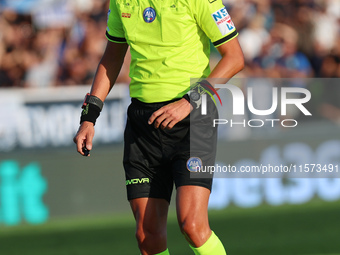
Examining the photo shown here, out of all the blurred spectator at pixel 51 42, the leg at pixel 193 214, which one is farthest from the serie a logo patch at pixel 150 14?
the blurred spectator at pixel 51 42

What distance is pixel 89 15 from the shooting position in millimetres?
9602

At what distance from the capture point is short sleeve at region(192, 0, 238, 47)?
13.1 feet

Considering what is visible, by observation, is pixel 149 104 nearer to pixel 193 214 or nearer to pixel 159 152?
pixel 159 152

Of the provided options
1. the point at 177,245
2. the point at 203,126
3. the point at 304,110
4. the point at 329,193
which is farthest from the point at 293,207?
the point at 203,126

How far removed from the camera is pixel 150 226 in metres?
4.15

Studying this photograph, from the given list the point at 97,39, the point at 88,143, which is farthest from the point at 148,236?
the point at 97,39

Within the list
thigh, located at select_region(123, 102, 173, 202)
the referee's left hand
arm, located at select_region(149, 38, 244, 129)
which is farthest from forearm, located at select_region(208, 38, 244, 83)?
thigh, located at select_region(123, 102, 173, 202)

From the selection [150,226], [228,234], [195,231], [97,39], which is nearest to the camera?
[195,231]

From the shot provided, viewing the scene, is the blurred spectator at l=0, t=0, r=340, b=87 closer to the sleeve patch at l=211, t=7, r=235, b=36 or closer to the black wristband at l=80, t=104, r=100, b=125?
the black wristband at l=80, t=104, r=100, b=125

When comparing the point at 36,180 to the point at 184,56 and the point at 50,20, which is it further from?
the point at 184,56

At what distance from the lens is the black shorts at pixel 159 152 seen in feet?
13.6

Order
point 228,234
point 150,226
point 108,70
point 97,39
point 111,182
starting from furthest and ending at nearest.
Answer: point 97,39
point 111,182
point 228,234
point 108,70
point 150,226

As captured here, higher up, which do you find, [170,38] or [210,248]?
[170,38]

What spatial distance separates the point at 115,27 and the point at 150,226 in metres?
1.33
